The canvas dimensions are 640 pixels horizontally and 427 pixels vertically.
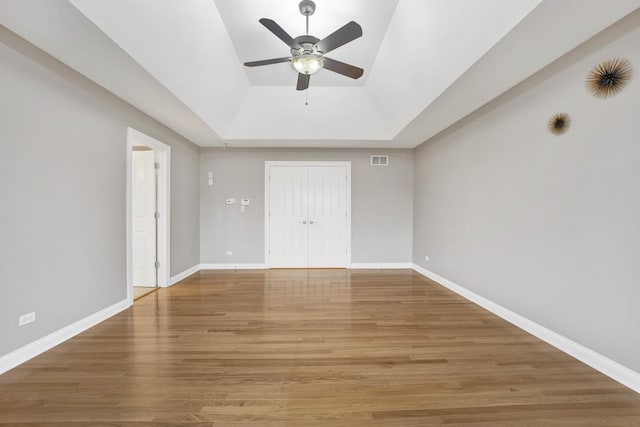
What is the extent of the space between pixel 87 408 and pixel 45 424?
184mm

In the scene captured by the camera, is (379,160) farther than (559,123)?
Yes

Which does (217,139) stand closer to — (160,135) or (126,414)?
(160,135)

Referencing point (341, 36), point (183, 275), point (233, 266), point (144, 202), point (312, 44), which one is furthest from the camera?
point (233, 266)

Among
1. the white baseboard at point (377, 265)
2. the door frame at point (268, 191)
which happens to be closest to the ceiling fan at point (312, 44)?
the door frame at point (268, 191)

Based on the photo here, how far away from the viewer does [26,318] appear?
2.20 meters

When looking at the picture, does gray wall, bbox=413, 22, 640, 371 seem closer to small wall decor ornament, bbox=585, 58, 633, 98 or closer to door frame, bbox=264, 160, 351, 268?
small wall decor ornament, bbox=585, 58, 633, 98

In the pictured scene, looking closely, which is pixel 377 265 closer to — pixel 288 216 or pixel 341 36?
pixel 288 216

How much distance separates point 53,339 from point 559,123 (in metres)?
4.93

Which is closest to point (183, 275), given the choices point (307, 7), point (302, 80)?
point (302, 80)

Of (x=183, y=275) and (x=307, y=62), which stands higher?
(x=307, y=62)

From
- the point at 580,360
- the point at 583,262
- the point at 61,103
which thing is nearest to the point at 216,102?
the point at 61,103

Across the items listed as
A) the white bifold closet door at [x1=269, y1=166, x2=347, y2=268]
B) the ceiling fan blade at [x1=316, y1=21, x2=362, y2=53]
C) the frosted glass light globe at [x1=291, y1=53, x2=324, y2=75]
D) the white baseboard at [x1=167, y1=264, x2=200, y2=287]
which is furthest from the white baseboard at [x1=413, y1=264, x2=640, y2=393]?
the white baseboard at [x1=167, y1=264, x2=200, y2=287]

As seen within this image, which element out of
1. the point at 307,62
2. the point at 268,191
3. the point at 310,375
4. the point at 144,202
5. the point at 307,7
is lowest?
the point at 310,375

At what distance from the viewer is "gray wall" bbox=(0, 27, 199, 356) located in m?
2.09
